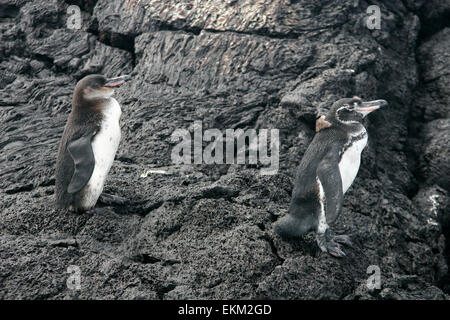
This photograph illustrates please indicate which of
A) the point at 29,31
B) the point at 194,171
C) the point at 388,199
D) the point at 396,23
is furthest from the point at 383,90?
the point at 29,31

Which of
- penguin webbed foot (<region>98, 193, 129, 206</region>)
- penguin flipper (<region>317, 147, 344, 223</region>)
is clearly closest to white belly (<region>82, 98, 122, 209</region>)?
penguin webbed foot (<region>98, 193, 129, 206</region>)

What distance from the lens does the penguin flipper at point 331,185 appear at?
215 inches

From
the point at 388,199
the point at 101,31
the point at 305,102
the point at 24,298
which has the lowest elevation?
the point at 388,199

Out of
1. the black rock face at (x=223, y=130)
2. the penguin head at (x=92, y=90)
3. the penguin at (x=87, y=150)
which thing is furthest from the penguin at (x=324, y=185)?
the penguin head at (x=92, y=90)

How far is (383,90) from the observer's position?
783 centimetres

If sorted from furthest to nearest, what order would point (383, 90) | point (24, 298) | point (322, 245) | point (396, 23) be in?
point (396, 23) → point (383, 90) → point (322, 245) → point (24, 298)

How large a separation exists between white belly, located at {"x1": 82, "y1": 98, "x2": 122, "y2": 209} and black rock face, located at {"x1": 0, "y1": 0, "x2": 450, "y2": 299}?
21 cm

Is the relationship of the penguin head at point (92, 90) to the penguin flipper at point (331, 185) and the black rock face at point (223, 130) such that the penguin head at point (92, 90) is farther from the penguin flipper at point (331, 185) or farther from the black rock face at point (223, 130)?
the penguin flipper at point (331, 185)

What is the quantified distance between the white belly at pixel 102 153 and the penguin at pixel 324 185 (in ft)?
5.50

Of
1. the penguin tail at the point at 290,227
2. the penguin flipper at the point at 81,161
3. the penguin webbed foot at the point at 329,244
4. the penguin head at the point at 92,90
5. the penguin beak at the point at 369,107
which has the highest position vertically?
the penguin head at the point at 92,90

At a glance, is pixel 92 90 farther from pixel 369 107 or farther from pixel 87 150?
pixel 369 107

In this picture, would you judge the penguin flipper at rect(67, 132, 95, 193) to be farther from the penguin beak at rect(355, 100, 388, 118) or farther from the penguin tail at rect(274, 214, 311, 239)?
the penguin beak at rect(355, 100, 388, 118)

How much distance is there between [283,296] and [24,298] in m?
2.06

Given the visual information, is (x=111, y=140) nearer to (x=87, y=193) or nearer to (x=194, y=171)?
(x=87, y=193)
